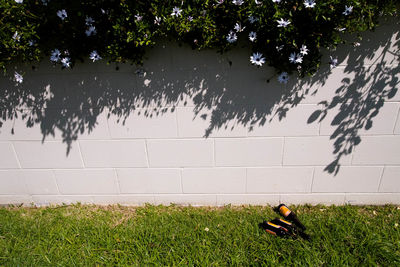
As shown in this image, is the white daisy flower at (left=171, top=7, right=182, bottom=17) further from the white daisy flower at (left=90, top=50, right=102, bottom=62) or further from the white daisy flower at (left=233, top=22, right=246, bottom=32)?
the white daisy flower at (left=90, top=50, right=102, bottom=62)

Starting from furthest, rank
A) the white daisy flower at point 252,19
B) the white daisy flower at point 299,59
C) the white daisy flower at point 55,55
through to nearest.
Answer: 1. the white daisy flower at point 55,55
2. the white daisy flower at point 299,59
3. the white daisy flower at point 252,19

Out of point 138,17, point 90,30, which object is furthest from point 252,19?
point 90,30

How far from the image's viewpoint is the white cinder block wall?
2.20 meters

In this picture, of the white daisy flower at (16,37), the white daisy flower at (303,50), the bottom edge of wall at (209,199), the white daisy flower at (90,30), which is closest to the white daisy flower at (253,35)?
the white daisy flower at (303,50)

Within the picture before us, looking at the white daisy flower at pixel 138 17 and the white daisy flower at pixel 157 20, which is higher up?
the white daisy flower at pixel 138 17

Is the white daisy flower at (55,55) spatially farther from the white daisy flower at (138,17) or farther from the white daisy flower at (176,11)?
the white daisy flower at (176,11)

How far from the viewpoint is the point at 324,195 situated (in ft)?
8.73

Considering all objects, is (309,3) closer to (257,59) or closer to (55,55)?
(257,59)

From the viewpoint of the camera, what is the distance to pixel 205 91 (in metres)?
2.27

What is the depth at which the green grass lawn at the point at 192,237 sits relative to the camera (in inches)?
81.7

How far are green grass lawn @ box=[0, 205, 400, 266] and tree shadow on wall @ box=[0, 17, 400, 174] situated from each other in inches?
27.4

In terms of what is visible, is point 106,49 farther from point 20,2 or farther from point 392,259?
point 392,259

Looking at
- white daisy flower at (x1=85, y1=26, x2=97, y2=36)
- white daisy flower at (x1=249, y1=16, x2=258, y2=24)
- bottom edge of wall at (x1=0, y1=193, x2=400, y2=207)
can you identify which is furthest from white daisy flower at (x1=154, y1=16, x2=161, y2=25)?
bottom edge of wall at (x1=0, y1=193, x2=400, y2=207)

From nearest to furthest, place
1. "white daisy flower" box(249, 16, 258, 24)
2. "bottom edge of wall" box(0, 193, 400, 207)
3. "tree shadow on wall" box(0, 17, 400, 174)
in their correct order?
"white daisy flower" box(249, 16, 258, 24), "tree shadow on wall" box(0, 17, 400, 174), "bottom edge of wall" box(0, 193, 400, 207)
